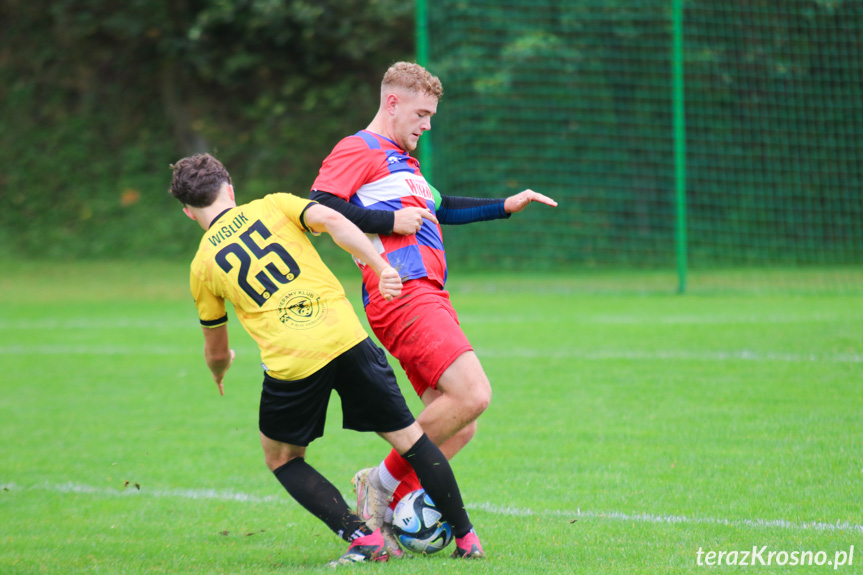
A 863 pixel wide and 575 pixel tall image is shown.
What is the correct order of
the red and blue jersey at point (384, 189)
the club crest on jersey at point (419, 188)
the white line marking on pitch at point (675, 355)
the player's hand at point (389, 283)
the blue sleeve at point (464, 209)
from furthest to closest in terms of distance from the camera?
the white line marking on pitch at point (675, 355), the blue sleeve at point (464, 209), the club crest on jersey at point (419, 188), the red and blue jersey at point (384, 189), the player's hand at point (389, 283)

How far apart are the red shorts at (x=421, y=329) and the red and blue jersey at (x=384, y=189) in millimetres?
68

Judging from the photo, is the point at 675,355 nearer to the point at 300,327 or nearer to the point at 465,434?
the point at 465,434

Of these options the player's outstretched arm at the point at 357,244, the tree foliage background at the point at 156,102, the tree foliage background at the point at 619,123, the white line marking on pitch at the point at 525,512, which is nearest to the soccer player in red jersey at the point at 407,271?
the player's outstretched arm at the point at 357,244

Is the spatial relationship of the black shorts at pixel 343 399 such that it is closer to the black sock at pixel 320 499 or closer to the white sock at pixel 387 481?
the black sock at pixel 320 499

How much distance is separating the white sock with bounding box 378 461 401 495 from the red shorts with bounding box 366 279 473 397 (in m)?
0.40

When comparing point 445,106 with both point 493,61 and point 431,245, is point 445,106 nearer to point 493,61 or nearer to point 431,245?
point 493,61

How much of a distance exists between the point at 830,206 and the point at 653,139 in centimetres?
297

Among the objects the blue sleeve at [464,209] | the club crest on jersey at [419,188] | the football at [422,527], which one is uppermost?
the club crest on jersey at [419,188]

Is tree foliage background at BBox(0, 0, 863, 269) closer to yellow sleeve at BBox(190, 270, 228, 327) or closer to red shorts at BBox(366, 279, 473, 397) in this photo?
red shorts at BBox(366, 279, 473, 397)

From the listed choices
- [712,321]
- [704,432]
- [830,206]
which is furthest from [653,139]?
[704,432]

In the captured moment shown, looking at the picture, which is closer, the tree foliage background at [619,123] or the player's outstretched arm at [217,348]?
the player's outstretched arm at [217,348]

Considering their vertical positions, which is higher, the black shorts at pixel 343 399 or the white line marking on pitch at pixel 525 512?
the black shorts at pixel 343 399

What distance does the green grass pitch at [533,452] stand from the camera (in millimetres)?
3885

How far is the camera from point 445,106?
14891 mm
